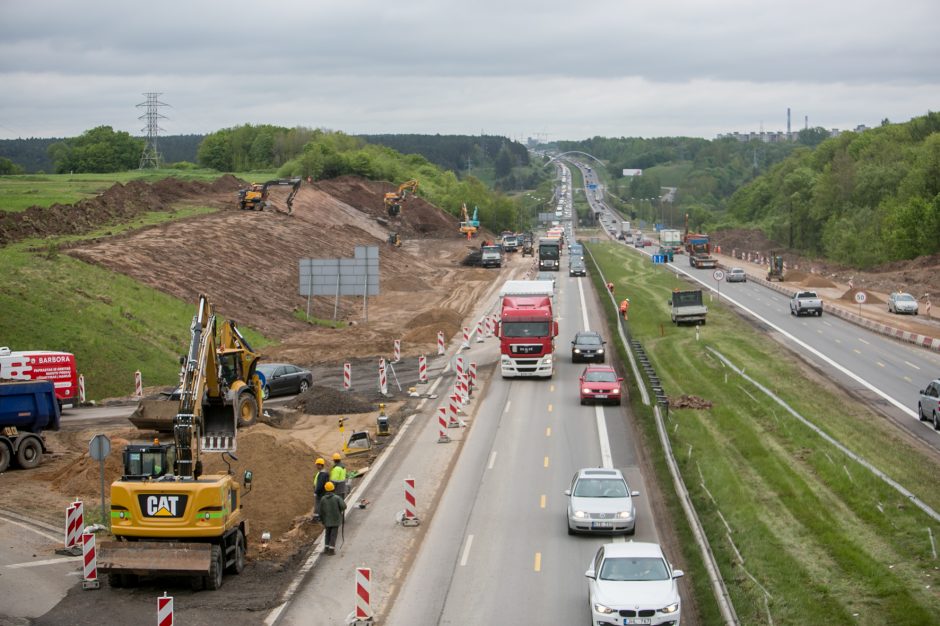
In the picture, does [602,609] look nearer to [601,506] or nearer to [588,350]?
[601,506]

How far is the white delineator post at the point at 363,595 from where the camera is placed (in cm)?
1920

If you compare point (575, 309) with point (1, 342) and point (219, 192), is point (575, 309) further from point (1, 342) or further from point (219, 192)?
point (219, 192)

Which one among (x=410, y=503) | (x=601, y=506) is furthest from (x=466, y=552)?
(x=601, y=506)

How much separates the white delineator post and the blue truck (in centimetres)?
1733

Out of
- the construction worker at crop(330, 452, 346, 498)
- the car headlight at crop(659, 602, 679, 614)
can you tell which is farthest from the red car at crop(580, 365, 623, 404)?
the car headlight at crop(659, 602, 679, 614)

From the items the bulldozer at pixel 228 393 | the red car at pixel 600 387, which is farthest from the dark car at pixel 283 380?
the red car at pixel 600 387

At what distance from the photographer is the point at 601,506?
2500 cm

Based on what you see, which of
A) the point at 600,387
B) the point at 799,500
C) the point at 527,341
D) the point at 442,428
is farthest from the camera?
the point at 527,341

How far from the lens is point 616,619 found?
59.6 feet

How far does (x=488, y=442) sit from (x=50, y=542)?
49.8 ft

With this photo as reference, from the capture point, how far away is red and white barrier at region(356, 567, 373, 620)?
63.0 feet

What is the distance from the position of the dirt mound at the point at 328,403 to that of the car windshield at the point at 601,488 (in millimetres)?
17474

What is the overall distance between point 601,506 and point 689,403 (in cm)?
1700

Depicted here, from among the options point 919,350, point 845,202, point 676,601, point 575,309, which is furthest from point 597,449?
point 845,202
